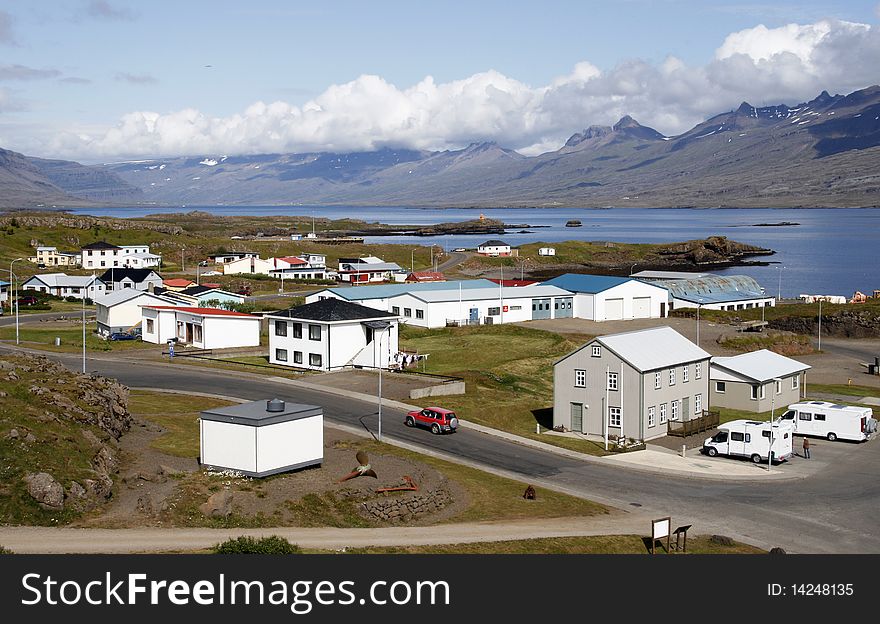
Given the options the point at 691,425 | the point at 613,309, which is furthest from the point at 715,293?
the point at 691,425

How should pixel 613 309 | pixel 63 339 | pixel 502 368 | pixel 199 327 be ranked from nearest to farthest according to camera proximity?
pixel 502 368 → pixel 199 327 → pixel 63 339 → pixel 613 309

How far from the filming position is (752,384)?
5312 cm

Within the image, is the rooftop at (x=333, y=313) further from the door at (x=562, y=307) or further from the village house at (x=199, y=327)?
the door at (x=562, y=307)

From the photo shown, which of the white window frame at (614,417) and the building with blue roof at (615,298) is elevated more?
the building with blue roof at (615,298)

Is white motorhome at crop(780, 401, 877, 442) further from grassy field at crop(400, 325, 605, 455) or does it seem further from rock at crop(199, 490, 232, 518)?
rock at crop(199, 490, 232, 518)

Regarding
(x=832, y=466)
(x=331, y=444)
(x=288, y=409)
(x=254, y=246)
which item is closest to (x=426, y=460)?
(x=331, y=444)

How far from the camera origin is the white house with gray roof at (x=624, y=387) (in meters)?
46.1

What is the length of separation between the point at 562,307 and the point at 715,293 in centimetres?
2408

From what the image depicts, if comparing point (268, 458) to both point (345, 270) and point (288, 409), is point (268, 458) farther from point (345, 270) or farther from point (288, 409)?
point (345, 270)

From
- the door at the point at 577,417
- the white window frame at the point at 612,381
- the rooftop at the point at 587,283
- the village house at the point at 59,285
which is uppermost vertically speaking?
the rooftop at the point at 587,283

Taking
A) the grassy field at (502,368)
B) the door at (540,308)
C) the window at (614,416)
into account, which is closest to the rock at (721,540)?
the grassy field at (502,368)

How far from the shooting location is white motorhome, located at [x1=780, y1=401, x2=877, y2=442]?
46.4 m

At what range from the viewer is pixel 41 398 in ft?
113

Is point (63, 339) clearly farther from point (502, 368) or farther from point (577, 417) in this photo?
point (577, 417)
